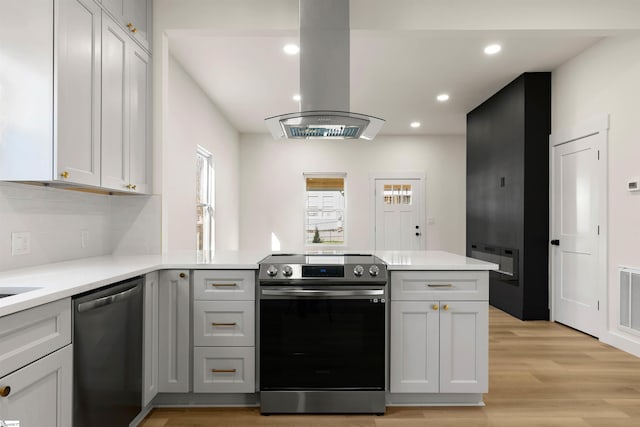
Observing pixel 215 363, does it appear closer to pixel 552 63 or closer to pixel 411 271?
pixel 411 271

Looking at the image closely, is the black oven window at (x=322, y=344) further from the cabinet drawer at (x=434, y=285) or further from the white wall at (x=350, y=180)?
the white wall at (x=350, y=180)

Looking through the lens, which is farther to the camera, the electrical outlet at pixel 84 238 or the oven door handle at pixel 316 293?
the electrical outlet at pixel 84 238

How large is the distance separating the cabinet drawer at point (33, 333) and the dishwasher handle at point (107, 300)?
8 cm

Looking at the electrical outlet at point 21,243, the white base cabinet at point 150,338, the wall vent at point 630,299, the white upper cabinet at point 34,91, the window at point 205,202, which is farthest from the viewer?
the window at point 205,202

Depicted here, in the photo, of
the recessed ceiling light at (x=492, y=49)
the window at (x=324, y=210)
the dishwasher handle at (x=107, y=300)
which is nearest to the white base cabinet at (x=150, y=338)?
the dishwasher handle at (x=107, y=300)

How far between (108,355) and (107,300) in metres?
0.24

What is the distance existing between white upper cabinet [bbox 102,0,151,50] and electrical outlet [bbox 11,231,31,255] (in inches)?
52.4

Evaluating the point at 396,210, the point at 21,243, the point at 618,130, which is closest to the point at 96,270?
the point at 21,243

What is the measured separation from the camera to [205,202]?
5.66 metres

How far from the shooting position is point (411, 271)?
2.37m

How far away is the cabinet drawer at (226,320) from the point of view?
7.73ft

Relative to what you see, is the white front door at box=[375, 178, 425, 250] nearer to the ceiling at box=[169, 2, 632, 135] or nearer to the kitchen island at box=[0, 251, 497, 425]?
the ceiling at box=[169, 2, 632, 135]

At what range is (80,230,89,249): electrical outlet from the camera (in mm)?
2556

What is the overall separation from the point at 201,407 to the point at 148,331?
1.94 ft
